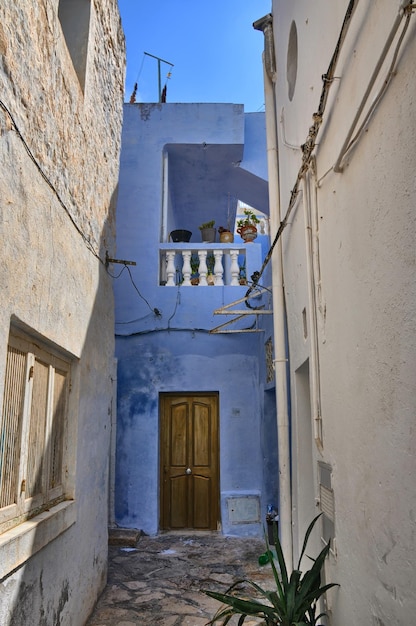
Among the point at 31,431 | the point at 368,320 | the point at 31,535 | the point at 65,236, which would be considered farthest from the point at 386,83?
the point at 31,535

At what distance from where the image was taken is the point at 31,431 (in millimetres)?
3426

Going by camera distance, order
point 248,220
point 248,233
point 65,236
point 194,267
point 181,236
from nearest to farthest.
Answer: point 65,236
point 194,267
point 248,233
point 248,220
point 181,236

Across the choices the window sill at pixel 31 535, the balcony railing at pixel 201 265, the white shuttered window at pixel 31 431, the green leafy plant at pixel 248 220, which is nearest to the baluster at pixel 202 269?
the balcony railing at pixel 201 265

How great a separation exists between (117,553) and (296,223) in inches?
188

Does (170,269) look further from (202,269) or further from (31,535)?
(31,535)

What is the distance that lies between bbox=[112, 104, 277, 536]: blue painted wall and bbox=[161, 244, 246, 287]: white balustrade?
13 centimetres

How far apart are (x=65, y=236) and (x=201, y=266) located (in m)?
4.59

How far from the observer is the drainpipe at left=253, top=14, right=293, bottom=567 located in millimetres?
4934

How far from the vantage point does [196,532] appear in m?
Result: 7.67

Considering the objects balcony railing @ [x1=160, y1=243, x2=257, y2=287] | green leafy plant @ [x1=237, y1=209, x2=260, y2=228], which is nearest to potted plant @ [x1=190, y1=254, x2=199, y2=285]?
balcony railing @ [x1=160, y1=243, x2=257, y2=287]

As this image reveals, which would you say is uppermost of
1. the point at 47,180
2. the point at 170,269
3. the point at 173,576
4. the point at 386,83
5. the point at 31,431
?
the point at 170,269

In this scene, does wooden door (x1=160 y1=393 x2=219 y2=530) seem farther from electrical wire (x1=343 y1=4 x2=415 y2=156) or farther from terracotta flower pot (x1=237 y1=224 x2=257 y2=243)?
electrical wire (x1=343 y1=4 x2=415 y2=156)

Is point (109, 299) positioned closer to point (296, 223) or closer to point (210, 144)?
point (296, 223)

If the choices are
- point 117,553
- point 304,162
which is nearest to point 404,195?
point 304,162
